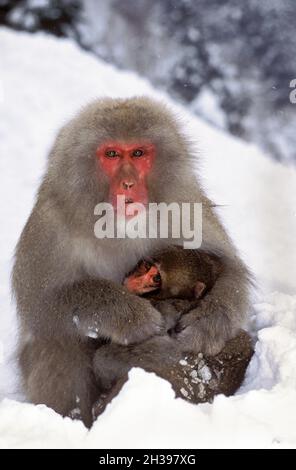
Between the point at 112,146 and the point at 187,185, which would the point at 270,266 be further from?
the point at 112,146

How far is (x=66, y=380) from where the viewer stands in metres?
3.41

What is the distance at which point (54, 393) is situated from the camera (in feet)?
11.2

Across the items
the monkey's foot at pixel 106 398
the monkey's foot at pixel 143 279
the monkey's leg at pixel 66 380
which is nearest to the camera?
the monkey's foot at pixel 106 398

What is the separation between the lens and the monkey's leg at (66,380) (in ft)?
11.2

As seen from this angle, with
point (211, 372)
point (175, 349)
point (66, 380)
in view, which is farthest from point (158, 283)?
point (66, 380)

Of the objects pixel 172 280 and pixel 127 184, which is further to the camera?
pixel 172 280

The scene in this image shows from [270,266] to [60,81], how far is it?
2.21 m

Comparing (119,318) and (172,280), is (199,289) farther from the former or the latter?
(119,318)

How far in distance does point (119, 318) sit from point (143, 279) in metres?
0.26

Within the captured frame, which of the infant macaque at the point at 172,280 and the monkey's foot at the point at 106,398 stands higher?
the infant macaque at the point at 172,280

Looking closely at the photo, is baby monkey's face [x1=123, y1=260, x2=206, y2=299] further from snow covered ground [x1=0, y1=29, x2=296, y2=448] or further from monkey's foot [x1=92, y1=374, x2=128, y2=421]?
monkey's foot [x1=92, y1=374, x2=128, y2=421]

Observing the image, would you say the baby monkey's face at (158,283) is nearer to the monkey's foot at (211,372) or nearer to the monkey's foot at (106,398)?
the monkey's foot at (211,372)

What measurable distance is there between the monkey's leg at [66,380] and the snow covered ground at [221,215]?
0.16m

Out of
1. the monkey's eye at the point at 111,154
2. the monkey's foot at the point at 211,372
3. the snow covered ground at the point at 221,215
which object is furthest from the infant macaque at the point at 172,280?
the monkey's eye at the point at 111,154
